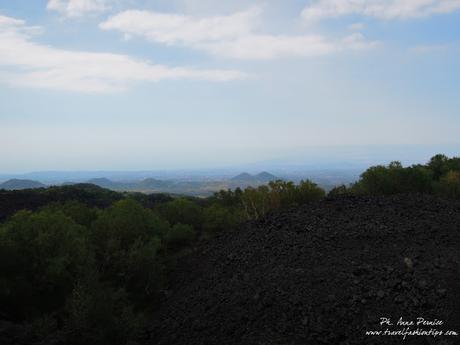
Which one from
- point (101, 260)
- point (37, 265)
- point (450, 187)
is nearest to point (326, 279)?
point (37, 265)

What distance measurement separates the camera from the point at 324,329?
1270 cm

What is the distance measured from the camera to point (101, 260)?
23.1 metres

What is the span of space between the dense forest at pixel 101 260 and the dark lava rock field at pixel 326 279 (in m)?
1.77

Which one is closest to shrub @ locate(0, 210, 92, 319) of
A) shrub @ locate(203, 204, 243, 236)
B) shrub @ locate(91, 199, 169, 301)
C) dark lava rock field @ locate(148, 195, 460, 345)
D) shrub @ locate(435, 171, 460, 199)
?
shrub @ locate(91, 199, 169, 301)

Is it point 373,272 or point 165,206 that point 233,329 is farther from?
point 165,206

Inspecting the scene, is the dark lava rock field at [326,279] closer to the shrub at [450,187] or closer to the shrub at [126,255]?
the shrub at [126,255]

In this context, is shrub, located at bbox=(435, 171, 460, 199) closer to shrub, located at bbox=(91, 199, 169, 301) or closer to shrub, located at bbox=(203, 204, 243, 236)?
shrub, located at bbox=(203, 204, 243, 236)

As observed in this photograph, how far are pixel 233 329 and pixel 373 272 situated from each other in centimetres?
499

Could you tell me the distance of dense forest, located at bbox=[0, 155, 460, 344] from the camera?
48.2ft

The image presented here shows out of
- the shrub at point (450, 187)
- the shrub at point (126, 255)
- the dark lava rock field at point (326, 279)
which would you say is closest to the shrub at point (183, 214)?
the shrub at point (126, 255)

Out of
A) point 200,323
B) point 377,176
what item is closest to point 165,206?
point 377,176

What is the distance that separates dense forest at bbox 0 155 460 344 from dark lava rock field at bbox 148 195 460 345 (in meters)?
1.77

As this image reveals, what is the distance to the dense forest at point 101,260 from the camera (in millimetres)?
14695

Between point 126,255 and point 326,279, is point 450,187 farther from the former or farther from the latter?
point 126,255
